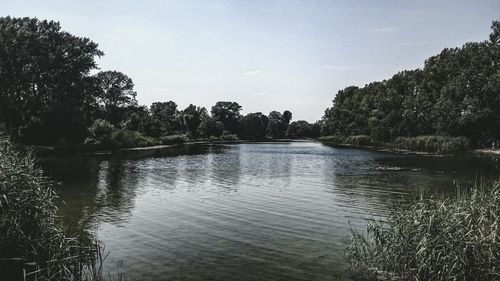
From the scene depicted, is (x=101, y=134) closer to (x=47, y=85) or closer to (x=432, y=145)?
(x=47, y=85)

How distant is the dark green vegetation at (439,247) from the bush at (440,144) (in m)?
61.9

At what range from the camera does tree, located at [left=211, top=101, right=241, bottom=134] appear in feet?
579

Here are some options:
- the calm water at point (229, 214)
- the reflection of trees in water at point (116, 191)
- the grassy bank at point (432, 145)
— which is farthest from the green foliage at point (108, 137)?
the grassy bank at point (432, 145)

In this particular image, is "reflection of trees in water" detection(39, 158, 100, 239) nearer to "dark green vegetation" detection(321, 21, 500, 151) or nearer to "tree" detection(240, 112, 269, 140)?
"dark green vegetation" detection(321, 21, 500, 151)

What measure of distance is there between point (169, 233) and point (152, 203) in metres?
7.47

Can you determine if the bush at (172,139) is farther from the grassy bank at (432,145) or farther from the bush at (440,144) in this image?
the bush at (440,144)

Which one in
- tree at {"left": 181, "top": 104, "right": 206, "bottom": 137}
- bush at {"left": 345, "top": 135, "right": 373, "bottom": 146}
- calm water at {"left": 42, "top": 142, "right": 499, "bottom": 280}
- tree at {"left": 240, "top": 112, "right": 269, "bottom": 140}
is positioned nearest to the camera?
calm water at {"left": 42, "top": 142, "right": 499, "bottom": 280}

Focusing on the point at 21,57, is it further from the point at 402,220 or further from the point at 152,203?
→ the point at 402,220

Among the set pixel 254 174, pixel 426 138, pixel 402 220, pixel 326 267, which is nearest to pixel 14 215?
pixel 326 267

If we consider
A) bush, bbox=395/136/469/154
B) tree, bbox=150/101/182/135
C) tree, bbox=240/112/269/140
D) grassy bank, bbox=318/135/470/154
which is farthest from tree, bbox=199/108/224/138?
bush, bbox=395/136/469/154

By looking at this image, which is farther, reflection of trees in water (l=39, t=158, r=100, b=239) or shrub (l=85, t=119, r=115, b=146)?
shrub (l=85, t=119, r=115, b=146)

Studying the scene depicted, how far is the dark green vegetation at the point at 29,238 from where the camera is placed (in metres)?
10.3

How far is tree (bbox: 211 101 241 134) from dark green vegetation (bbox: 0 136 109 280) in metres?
163

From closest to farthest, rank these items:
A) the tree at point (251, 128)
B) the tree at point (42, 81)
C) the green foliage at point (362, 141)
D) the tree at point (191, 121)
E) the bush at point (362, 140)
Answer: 1. the tree at point (42, 81)
2. the green foliage at point (362, 141)
3. the bush at point (362, 140)
4. the tree at point (191, 121)
5. the tree at point (251, 128)
